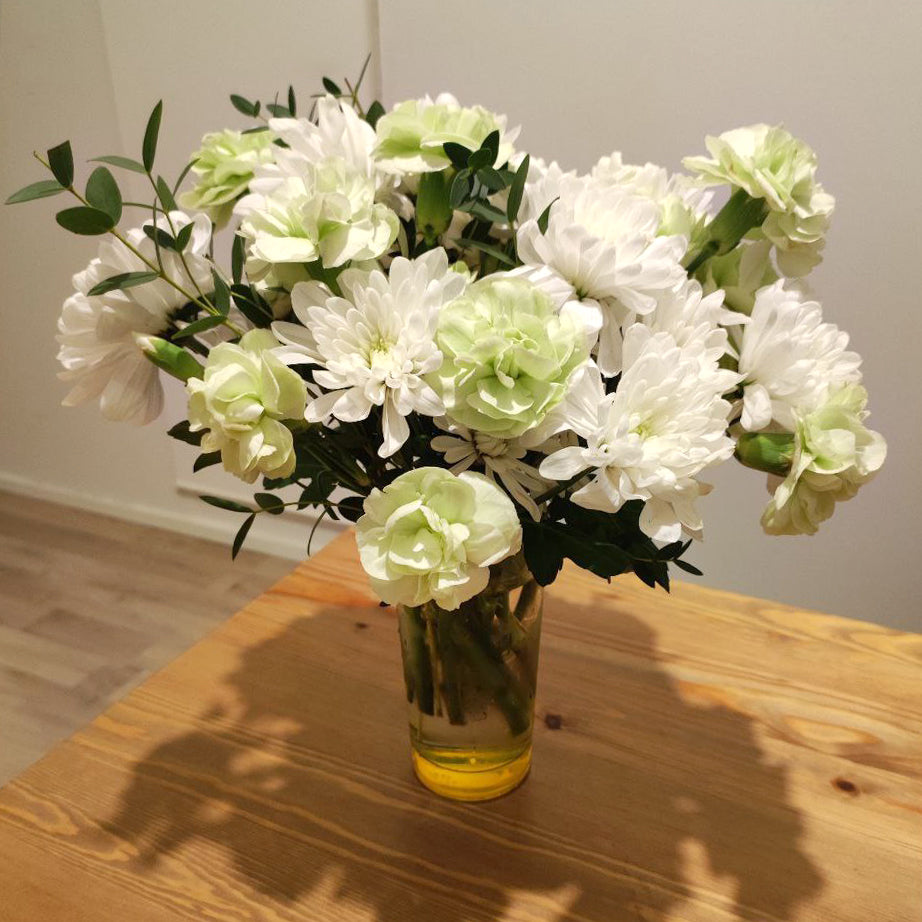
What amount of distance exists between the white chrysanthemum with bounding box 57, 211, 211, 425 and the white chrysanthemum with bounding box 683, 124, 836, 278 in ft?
1.18

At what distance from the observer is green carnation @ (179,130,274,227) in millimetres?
669

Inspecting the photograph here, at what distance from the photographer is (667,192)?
63 centimetres

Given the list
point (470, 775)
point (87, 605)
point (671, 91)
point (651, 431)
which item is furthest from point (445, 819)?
point (87, 605)

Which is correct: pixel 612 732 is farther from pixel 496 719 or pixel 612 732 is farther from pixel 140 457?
pixel 140 457

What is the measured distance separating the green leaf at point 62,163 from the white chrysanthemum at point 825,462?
18.7 inches

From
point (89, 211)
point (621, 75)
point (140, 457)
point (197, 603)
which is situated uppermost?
point (621, 75)

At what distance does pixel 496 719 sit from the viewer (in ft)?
2.35

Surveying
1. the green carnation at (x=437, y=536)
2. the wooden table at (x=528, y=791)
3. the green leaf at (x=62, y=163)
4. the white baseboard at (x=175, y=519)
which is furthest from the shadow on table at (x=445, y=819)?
the white baseboard at (x=175, y=519)

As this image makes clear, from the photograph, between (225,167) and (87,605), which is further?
(87,605)

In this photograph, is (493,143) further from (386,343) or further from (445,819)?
(445,819)

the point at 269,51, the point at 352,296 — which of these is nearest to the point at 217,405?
the point at 352,296

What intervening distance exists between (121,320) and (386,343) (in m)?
0.20

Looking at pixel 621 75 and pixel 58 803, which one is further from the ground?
pixel 621 75

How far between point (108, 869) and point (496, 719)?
0.33 m
